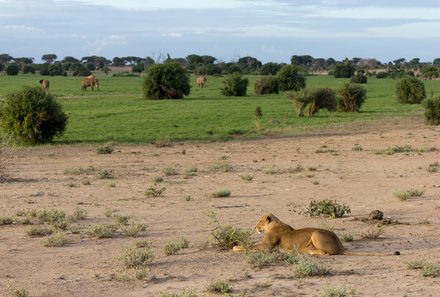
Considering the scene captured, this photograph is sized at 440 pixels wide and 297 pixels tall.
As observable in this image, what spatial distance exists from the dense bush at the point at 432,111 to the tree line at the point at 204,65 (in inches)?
1169

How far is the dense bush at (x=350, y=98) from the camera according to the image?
4312 centimetres

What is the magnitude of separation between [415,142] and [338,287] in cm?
2103

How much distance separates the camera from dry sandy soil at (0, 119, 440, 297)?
9641mm

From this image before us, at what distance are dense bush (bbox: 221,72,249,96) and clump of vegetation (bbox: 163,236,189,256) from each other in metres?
45.9

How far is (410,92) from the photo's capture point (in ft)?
165

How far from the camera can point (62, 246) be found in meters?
12.0

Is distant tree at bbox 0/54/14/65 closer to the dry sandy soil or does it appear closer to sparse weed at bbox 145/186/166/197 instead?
the dry sandy soil

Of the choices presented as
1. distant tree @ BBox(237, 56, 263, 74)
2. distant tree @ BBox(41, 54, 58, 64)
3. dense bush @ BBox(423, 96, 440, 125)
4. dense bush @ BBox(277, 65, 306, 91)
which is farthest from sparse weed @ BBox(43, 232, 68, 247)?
distant tree @ BBox(41, 54, 58, 64)

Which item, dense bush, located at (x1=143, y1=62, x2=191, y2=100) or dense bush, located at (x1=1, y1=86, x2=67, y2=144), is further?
dense bush, located at (x1=143, y1=62, x2=191, y2=100)

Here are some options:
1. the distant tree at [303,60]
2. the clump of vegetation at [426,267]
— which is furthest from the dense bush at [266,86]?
the distant tree at [303,60]

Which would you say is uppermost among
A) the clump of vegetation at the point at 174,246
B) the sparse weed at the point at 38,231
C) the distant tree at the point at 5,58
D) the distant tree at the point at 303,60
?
the distant tree at the point at 303,60

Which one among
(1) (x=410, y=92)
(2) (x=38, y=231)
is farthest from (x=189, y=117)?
(2) (x=38, y=231)

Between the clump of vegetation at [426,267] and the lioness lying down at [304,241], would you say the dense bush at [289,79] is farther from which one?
the clump of vegetation at [426,267]

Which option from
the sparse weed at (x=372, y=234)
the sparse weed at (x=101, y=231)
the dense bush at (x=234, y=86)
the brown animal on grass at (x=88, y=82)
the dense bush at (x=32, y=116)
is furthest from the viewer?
the brown animal on grass at (x=88, y=82)
